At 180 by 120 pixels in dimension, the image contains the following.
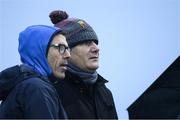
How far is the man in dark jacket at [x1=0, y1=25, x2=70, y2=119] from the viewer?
301 cm

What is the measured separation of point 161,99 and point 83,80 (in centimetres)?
167

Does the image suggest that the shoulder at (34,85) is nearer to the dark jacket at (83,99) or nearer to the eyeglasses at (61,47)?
the eyeglasses at (61,47)

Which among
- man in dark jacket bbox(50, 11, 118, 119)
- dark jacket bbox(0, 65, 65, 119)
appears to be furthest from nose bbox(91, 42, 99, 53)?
dark jacket bbox(0, 65, 65, 119)

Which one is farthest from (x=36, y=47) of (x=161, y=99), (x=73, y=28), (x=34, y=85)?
(x=161, y=99)

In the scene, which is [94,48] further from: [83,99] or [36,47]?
[36,47]

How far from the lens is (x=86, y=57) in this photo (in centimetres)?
455

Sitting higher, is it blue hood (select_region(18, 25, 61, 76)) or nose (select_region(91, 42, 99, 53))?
blue hood (select_region(18, 25, 61, 76))

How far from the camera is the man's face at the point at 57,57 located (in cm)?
342

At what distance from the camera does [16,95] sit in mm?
3068

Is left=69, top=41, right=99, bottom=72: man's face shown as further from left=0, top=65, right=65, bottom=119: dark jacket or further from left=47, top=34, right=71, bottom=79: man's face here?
left=0, top=65, right=65, bottom=119: dark jacket

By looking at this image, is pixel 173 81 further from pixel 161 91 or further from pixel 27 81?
pixel 27 81

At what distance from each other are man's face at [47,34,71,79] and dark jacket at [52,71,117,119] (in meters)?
0.84

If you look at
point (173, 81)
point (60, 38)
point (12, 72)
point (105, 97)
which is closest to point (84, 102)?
point (105, 97)

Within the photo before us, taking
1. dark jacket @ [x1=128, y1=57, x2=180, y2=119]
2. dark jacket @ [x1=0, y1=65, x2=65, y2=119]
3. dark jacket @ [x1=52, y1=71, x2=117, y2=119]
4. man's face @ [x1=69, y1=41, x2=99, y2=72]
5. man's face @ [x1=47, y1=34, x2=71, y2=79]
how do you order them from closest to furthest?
dark jacket @ [x1=0, y1=65, x2=65, y2=119], man's face @ [x1=47, y1=34, x2=71, y2=79], dark jacket @ [x1=52, y1=71, x2=117, y2=119], man's face @ [x1=69, y1=41, x2=99, y2=72], dark jacket @ [x1=128, y1=57, x2=180, y2=119]
